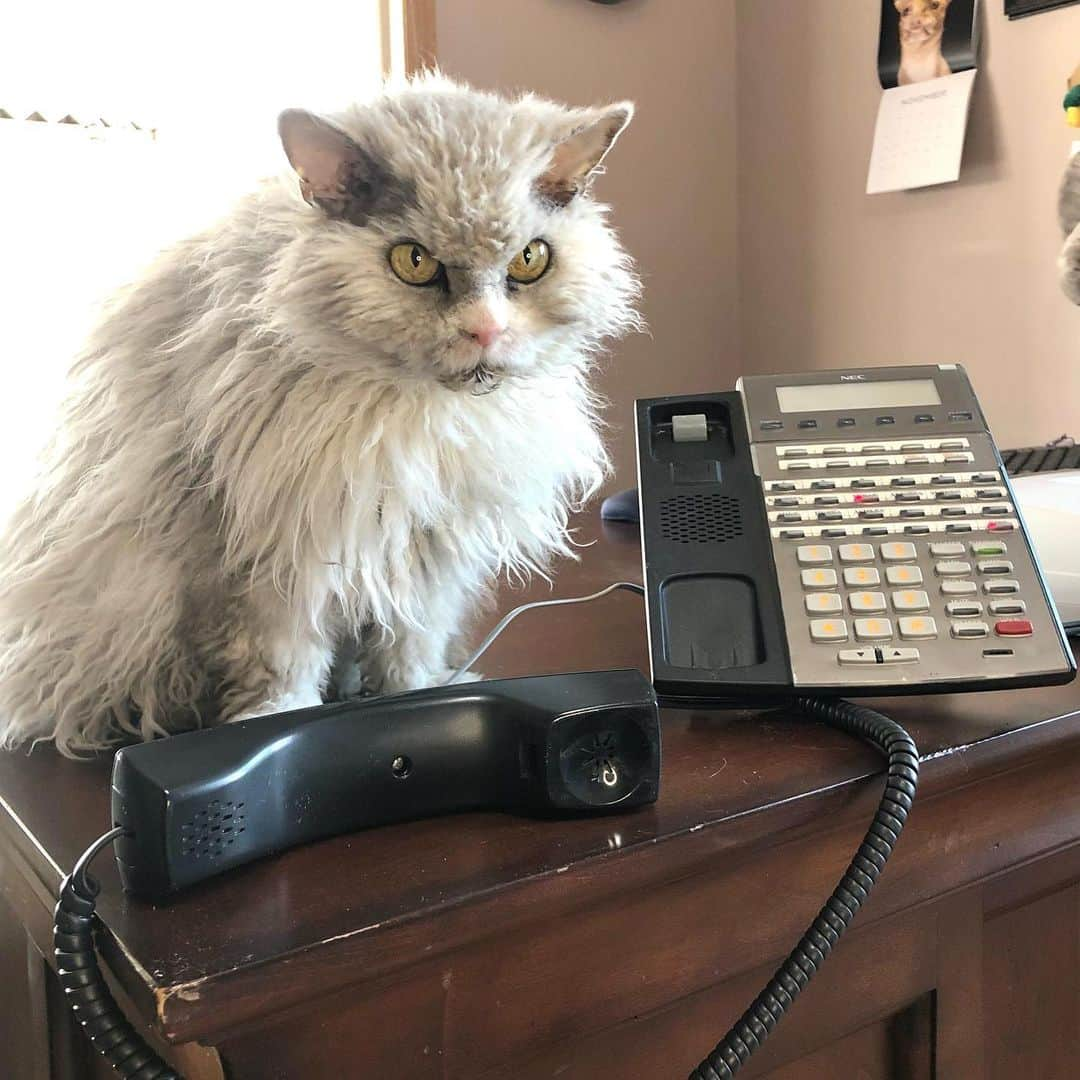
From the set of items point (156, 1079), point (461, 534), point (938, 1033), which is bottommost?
point (938, 1033)

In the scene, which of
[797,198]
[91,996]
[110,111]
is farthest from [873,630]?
[797,198]

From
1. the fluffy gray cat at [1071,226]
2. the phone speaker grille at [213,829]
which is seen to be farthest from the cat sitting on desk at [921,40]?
the phone speaker grille at [213,829]

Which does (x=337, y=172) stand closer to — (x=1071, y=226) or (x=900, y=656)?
(x=900, y=656)

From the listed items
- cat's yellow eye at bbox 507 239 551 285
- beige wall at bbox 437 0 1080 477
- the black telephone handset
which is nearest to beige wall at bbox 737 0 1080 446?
beige wall at bbox 437 0 1080 477

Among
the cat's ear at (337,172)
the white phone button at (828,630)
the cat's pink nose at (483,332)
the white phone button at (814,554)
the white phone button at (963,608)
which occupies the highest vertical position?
the cat's ear at (337,172)

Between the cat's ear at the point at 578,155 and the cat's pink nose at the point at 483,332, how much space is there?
9cm

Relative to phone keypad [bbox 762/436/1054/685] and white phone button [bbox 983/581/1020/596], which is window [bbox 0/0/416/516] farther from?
white phone button [bbox 983/581/1020/596]

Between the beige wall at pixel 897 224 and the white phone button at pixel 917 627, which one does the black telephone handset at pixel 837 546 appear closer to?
the white phone button at pixel 917 627

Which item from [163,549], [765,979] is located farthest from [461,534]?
[765,979]

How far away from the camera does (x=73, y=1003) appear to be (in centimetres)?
34

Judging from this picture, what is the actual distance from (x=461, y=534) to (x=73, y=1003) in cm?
28

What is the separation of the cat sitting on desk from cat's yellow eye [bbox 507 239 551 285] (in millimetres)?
880

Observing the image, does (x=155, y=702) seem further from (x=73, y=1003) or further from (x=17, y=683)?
(x=73, y=1003)

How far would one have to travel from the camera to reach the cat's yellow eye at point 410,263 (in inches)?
18.8
